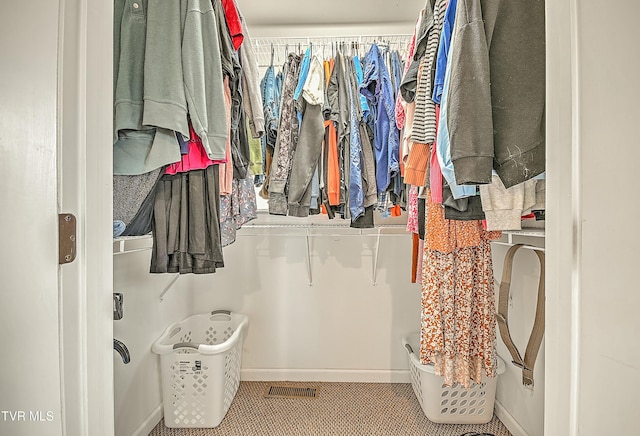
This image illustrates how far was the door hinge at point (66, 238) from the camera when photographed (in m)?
0.61

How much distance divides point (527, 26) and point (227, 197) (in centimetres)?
117

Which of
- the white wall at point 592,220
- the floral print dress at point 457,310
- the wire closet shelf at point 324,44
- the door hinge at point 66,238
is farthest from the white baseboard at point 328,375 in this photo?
the door hinge at point 66,238

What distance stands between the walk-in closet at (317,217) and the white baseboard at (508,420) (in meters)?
0.01

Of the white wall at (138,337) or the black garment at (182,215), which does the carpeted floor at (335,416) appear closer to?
the white wall at (138,337)

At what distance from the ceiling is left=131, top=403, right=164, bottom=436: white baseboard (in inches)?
89.0

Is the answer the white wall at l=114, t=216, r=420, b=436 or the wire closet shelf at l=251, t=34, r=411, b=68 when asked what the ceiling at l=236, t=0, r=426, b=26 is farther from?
A: the white wall at l=114, t=216, r=420, b=436

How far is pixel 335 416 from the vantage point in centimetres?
211

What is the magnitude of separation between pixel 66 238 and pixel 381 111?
1598mm

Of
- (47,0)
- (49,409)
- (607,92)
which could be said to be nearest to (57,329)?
(49,409)

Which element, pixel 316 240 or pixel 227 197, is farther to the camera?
pixel 316 240

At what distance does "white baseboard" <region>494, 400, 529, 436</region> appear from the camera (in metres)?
1.86

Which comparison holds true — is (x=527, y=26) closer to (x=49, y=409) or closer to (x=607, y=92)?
(x=607, y=92)

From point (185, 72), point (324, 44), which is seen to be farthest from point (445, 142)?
point (324, 44)

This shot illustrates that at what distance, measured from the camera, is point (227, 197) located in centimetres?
163
